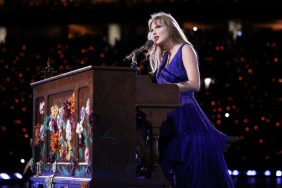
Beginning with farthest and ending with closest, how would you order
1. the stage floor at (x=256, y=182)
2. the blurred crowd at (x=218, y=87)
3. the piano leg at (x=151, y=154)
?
the blurred crowd at (x=218, y=87), the stage floor at (x=256, y=182), the piano leg at (x=151, y=154)

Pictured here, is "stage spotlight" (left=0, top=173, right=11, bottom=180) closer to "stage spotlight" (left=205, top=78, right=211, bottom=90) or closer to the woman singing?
"stage spotlight" (left=205, top=78, right=211, bottom=90)

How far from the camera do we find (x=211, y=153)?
94.6 inches

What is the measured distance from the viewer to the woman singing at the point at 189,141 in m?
2.37

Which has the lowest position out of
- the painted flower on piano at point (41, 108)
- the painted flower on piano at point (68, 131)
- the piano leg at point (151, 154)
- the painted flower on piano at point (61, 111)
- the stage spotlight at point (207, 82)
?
the piano leg at point (151, 154)

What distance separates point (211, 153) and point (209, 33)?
3784 millimetres

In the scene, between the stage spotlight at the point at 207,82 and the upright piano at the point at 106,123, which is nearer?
the upright piano at the point at 106,123

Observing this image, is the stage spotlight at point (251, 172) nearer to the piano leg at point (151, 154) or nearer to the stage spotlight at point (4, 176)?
the stage spotlight at point (4, 176)

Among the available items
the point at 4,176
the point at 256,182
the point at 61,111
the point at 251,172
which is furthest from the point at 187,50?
the point at 251,172

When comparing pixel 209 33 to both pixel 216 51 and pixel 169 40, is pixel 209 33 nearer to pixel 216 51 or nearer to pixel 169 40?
pixel 216 51

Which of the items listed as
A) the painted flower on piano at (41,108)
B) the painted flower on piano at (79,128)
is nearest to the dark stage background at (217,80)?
the painted flower on piano at (41,108)

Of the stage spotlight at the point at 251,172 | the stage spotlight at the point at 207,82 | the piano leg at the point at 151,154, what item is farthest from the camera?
the stage spotlight at the point at 251,172

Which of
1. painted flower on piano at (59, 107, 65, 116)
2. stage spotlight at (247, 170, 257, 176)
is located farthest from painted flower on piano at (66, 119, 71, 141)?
stage spotlight at (247, 170, 257, 176)

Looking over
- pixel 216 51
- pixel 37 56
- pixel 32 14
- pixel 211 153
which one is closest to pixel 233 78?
pixel 216 51

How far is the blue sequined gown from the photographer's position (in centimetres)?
237
